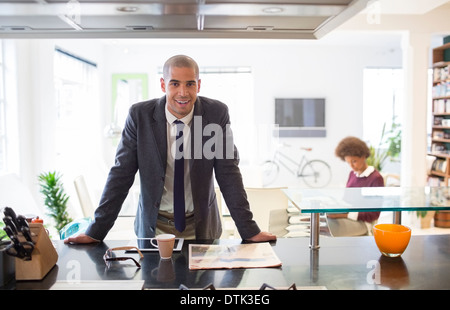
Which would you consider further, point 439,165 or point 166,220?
point 439,165

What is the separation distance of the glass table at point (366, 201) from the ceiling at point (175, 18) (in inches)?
28.3

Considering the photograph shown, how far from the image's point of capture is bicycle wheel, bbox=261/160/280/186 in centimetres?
838

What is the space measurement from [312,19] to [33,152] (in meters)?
3.71

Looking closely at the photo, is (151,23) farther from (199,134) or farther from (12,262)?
(12,262)

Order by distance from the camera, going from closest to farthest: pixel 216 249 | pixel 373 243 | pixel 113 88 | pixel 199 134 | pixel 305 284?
pixel 305 284, pixel 216 249, pixel 373 243, pixel 199 134, pixel 113 88

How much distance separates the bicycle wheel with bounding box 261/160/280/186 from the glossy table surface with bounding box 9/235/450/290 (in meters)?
6.79

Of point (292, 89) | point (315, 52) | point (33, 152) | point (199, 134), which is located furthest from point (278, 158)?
point (199, 134)

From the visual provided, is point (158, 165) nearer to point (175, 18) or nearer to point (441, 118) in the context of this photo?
point (175, 18)

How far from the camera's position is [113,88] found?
26.3 ft

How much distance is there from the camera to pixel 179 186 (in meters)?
1.82

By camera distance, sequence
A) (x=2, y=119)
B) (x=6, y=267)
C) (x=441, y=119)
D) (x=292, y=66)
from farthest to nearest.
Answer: (x=292, y=66)
(x=441, y=119)
(x=2, y=119)
(x=6, y=267)

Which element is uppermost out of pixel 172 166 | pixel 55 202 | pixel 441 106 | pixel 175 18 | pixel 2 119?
pixel 175 18

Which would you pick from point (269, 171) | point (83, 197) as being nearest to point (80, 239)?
point (83, 197)

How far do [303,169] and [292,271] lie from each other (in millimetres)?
7248
